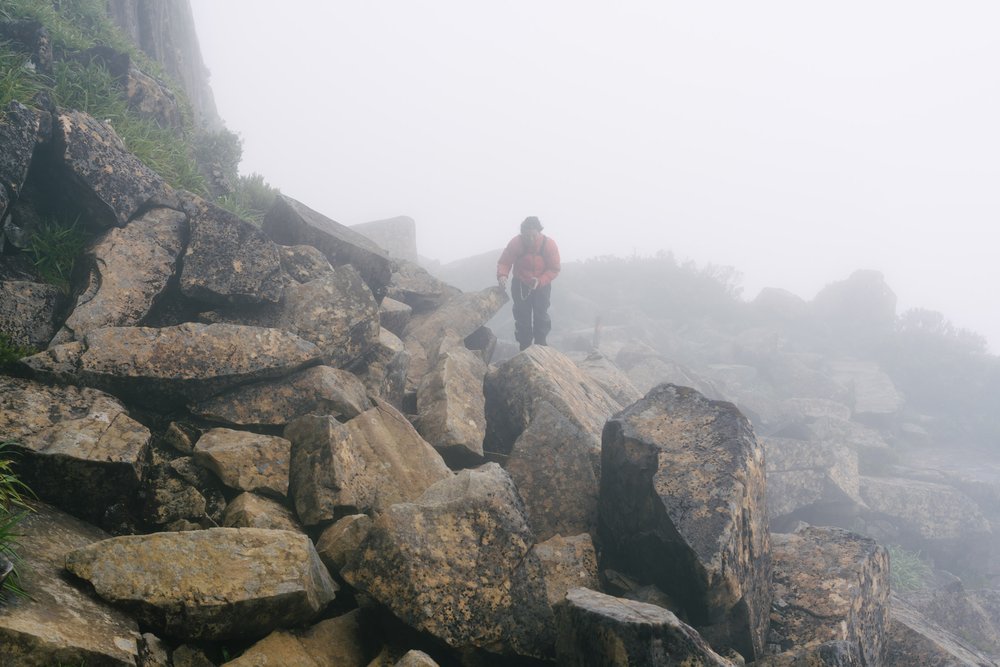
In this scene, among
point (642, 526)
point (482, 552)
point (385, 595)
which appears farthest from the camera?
point (642, 526)

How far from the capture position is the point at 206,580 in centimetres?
335

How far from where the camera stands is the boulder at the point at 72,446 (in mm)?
3904

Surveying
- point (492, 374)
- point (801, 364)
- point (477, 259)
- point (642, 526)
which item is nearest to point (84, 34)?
point (492, 374)

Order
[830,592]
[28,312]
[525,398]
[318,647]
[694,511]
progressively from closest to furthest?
[318,647] → [694,511] → [830,592] → [28,312] → [525,398]

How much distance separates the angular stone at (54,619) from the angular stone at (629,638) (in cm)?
258

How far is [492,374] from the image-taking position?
26.6 feet

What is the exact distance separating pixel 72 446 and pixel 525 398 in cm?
489

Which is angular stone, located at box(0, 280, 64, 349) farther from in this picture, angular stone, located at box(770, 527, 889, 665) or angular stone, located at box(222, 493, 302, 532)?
angular stone, located at box(770, 527, 889, 665)

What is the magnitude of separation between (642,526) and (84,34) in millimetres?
13148

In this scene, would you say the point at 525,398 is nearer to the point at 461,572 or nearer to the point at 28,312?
the point at 461,572

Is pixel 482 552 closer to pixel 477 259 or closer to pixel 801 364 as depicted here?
pixel 801 364

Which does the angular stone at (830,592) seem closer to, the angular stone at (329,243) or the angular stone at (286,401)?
the angular stone at (286,401)

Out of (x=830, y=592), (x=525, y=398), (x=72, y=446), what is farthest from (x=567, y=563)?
(x=72, y=446)

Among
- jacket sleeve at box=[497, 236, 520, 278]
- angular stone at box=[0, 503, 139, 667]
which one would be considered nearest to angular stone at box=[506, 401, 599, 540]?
angular stone at box=[0, 503, 139, 667]
